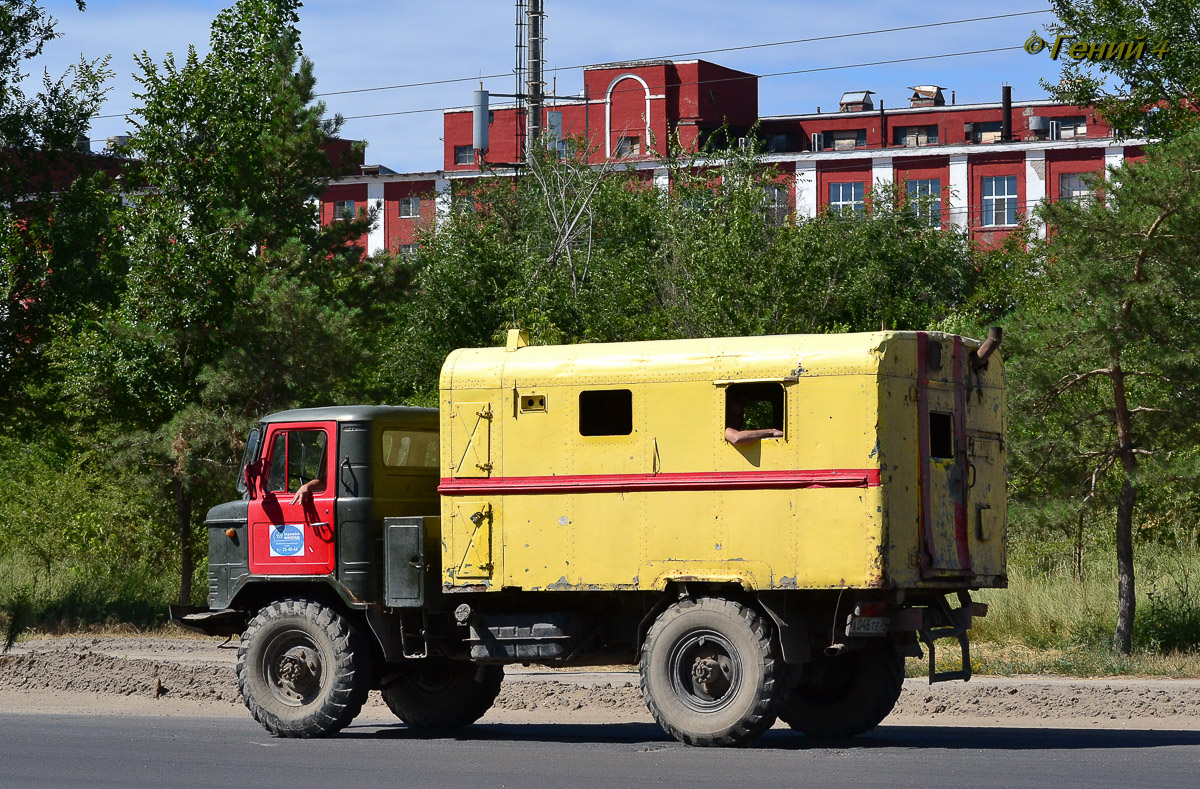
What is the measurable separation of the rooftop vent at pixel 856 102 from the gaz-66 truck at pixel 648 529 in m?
78.7

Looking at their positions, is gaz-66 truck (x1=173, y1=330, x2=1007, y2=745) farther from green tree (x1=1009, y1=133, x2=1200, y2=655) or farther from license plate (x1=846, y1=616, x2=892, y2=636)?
green tree (x1=1009, y1=133, x2=1200, y2=655)

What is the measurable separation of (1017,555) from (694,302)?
8739 mm

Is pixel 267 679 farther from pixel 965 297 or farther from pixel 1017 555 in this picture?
pixel 965 297

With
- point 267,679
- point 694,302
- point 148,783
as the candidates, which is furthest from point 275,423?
point 694,302

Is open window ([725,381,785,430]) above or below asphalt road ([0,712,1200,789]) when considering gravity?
above

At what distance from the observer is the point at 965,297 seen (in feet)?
170

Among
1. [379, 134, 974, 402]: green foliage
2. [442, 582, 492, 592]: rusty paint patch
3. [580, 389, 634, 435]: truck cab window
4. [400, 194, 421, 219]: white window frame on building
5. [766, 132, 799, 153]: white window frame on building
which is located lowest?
[442, 582, 492, 592]: rusty paint patch

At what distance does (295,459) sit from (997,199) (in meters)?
62.2

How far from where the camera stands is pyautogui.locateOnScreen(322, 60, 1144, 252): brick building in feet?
230

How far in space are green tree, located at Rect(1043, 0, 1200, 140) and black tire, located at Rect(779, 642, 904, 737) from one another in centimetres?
1814

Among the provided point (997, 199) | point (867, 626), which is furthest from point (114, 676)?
point (997, 199)

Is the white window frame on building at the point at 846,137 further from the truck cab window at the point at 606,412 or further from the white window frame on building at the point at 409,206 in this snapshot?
the truck cab window at the point at 606,412

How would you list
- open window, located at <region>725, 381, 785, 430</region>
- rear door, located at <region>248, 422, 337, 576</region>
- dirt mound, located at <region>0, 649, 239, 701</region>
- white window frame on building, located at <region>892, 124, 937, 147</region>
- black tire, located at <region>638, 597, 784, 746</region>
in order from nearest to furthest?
black tire, located at <region>638, 597, 784, 746</region> → open window, located at <region>725, 381, 785, 430</region> → rear door, located at <region>248, 422, 337, 576</region> → dirt mound, located at <region>0, 649, 239, 701</region> → white window frame on building, located at <region>892, 124, 937, 147</region>

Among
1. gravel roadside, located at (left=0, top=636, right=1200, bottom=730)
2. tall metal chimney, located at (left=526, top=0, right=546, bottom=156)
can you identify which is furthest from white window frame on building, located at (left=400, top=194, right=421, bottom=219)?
gravel roadside, located at (left=0, top=636, right=1200, bottom=730)
